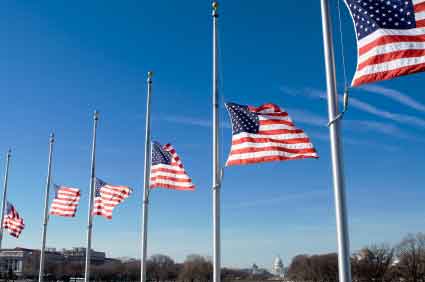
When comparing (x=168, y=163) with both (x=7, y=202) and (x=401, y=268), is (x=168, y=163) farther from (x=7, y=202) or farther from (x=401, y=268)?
(x=401, y=268)

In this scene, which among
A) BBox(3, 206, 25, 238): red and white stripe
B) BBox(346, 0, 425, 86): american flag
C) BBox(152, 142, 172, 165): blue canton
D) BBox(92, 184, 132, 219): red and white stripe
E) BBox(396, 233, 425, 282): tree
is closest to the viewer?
BBox(346, 0, 425, 86): american flag

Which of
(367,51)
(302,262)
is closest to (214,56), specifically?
(367,51)

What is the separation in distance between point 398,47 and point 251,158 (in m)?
7.33

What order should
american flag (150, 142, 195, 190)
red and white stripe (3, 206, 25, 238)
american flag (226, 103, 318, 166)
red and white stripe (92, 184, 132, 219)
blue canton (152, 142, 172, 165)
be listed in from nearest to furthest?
1. american flag (226, 103, 318, 166)
2. american flag (150, 142, 195, 190)
3. blue canton (152, 142, 172, 165)
4. red and white stripe (92, 184, 132, 219)
5. red and white stripe (3, 206, 25, 238)

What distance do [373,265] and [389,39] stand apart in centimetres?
14433

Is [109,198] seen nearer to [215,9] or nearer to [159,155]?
[159,155]

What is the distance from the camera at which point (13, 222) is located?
148 feet

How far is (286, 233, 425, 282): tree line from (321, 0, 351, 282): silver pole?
120m

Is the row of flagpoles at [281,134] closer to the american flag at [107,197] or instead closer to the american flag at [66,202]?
the american flag at [107,197]

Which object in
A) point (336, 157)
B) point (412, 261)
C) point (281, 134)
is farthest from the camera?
point (412, 261)

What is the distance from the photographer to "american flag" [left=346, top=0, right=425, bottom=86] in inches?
502

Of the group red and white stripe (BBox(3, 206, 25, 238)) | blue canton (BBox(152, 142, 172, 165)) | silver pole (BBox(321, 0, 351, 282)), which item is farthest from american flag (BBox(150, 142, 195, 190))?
red and white stripe (BBox(3, 206, 25, 238))

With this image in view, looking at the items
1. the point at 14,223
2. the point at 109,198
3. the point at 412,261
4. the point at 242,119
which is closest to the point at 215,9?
the point at 242,119

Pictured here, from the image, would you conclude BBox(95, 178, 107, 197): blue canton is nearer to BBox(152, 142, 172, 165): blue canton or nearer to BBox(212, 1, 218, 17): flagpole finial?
BBox(152, 142, 172, 165): blue canton
